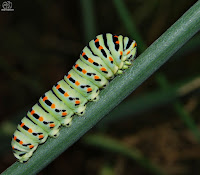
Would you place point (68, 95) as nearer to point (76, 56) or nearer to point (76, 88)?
point (76, 88)

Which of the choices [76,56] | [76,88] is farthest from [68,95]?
[76,56]

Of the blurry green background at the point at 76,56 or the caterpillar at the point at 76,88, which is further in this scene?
the blurry green background at the point at 76,56

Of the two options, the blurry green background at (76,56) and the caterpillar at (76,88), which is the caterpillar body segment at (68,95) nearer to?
the caterpillar at (76,88)

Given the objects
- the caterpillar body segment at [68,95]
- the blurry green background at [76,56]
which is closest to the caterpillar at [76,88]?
the caterpillar body segment at [68,95]

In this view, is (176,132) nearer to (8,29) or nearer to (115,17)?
(115,17)

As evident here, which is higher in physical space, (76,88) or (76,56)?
(76,56)

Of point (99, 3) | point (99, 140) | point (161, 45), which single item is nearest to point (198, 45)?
point (99, 140)
